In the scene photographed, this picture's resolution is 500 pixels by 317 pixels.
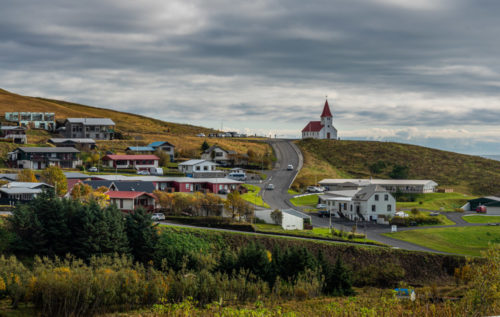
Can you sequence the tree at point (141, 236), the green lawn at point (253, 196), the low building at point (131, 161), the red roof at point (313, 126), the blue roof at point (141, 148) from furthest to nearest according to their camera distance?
the red roof at point (313, 126)
the blue roof at point (141, 148)
the low building at point (131, 161)
the green lawn at point (253, 196)
the tree at point (141, 236)

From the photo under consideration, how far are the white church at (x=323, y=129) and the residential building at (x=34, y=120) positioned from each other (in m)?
64.0

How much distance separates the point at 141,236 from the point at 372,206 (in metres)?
31.7

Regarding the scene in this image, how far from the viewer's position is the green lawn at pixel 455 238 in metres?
46.1

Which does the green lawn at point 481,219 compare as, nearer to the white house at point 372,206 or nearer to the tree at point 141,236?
the white house at point 372,206

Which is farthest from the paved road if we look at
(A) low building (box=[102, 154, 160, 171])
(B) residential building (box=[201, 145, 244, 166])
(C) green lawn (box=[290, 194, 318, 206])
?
(A) low building (box=[102, 154, 160, 171])

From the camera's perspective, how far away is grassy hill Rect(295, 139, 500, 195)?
96812mm

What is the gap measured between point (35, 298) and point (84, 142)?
69.8m

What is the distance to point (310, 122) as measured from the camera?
456 feet

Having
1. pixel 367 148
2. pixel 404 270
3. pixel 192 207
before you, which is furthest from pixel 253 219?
pixel 367 148

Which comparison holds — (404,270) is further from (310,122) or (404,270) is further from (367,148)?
(310,122)

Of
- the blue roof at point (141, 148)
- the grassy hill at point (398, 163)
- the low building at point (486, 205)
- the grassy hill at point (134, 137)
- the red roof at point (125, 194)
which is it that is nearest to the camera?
the red roof at point (125, 194)

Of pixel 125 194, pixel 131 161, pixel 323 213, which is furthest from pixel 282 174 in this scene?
pixel 125 194

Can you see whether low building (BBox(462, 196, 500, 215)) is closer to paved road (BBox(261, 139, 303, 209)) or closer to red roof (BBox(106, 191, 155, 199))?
paved road (BBox(261, 139, 303, 209))

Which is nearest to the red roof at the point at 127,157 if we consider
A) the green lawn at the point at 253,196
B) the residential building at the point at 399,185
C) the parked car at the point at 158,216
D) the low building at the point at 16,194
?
the green lawn at the point at 253,196
